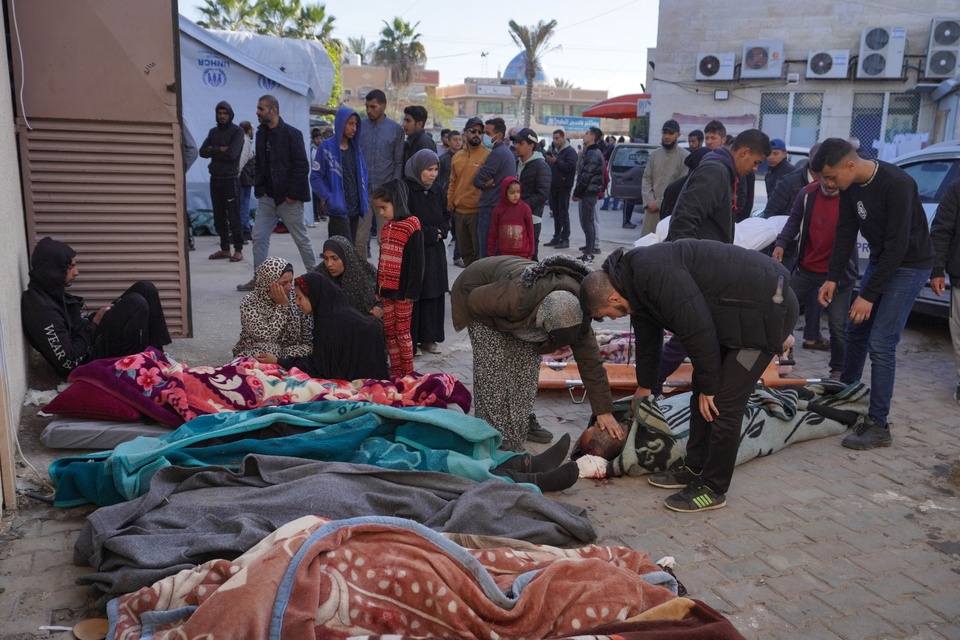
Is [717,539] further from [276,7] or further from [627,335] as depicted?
[276,7]

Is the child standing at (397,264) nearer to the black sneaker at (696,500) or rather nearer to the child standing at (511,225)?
the child standing at (511,225)

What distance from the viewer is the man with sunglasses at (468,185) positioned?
904 cm

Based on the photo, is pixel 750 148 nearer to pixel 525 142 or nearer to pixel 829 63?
pixel 525 142

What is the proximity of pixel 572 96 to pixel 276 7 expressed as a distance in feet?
111

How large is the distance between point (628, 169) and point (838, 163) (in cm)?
1254

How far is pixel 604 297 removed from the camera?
3.80 metres

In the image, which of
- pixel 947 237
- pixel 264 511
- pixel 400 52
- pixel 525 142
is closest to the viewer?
pixel 264 511

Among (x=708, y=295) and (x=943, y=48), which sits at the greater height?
(x=943, y=48)

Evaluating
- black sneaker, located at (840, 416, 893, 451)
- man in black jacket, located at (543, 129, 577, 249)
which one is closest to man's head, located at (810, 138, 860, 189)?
black sneaker, located at (840, 416, 893, 451)

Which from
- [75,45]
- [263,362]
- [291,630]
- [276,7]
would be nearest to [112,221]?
[75,45]

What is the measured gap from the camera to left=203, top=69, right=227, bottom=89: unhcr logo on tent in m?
13.6

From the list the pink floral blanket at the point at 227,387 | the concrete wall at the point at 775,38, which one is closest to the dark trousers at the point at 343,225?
the pink floral blanket at the point at 227,387

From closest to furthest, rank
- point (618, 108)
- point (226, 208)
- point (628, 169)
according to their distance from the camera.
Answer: point (226, 208) → point (628, 169) → point (618, 108)

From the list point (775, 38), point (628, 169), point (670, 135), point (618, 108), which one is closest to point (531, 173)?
point (670, 135)
